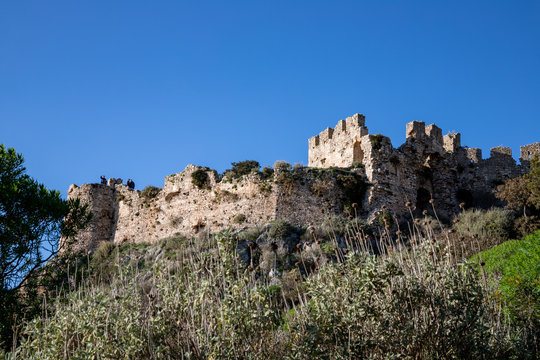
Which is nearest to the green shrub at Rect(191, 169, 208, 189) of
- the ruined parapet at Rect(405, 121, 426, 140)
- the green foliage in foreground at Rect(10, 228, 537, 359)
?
the ruined parapet at Rect(405, 121, 426, 140)

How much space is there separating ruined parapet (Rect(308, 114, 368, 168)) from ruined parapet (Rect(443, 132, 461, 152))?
20.4ft

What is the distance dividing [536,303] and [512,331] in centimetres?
60

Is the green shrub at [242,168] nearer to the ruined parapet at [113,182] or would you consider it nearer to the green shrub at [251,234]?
the green shrub at [251,234]

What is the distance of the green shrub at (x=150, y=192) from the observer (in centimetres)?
2620

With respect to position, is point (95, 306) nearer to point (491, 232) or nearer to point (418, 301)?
point (418, 301)

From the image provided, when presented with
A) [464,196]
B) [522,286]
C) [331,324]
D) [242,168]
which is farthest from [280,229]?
[331,324]

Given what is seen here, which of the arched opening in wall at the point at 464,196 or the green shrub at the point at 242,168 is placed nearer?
the green shrub at the point at 242,168

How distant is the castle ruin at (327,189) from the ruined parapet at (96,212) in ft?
0.17

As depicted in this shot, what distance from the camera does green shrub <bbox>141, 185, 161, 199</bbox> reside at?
26203 millimetres

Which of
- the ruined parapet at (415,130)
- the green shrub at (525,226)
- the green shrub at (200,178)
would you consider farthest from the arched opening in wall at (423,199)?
the green shrub at (200,178)

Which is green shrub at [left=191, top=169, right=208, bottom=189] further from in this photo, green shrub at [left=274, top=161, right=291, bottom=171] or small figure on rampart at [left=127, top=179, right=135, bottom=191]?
small figure on rampart at [left=127, top=179, right=135, bottom=191]

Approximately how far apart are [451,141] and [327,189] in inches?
394

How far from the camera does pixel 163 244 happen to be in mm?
22469

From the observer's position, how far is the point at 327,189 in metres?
22.0
